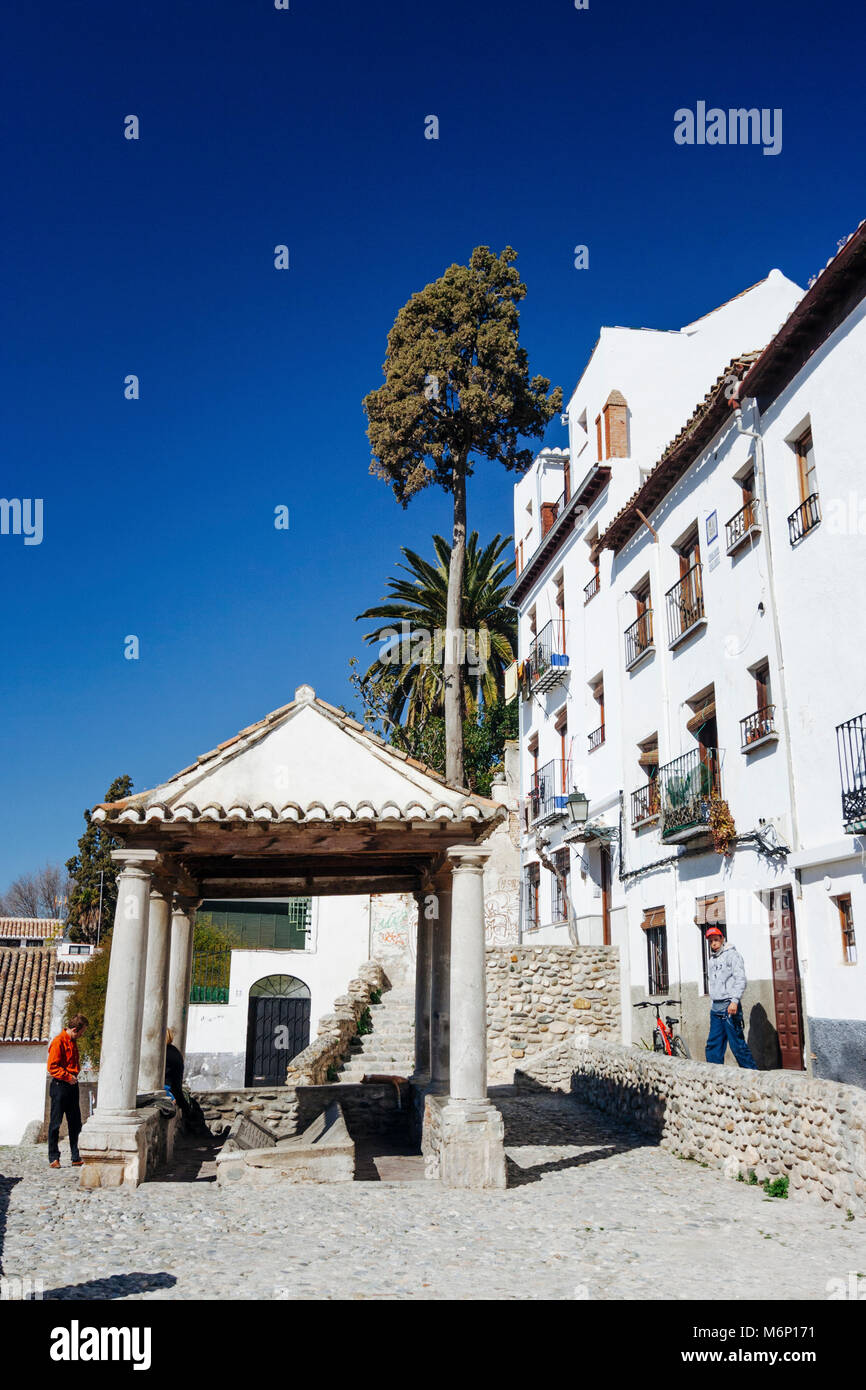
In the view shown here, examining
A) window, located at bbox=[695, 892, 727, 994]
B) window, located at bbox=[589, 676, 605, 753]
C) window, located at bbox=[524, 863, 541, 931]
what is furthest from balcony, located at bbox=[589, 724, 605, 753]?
window, located at bbox=[695, 892, 727, 994]

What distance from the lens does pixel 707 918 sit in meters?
17.3

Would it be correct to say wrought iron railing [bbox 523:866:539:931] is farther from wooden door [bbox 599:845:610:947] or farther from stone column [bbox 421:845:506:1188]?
A: stone column [bbox 421:845:506:1188]

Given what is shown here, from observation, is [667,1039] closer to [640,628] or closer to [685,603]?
Answer: [685,603]

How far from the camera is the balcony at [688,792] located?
17156 millimetres

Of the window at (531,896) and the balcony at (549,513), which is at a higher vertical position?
the balcony at (549,513)

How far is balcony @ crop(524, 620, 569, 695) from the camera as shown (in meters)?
26.6

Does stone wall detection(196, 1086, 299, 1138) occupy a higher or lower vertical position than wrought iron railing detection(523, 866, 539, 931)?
lower

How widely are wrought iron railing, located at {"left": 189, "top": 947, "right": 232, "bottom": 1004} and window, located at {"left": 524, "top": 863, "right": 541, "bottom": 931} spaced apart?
9058 millimetres

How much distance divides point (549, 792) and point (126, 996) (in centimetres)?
1852

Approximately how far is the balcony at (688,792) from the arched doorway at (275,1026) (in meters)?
16.2

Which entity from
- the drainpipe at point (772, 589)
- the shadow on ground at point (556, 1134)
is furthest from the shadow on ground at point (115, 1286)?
the drainpipe at point (772, 589)

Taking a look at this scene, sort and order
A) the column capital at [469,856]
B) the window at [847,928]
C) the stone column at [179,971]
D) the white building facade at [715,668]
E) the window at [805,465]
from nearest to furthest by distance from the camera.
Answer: the column capital at [469,856]
the window at [847,928]
the white building facade at [715,668]
the stone column at [179,971]
the window at [805,465]

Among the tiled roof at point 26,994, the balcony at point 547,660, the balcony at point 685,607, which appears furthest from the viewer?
the tiled roof at point 26,994

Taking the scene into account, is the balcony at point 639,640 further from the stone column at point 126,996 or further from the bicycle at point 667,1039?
the stone column at point 126,996
